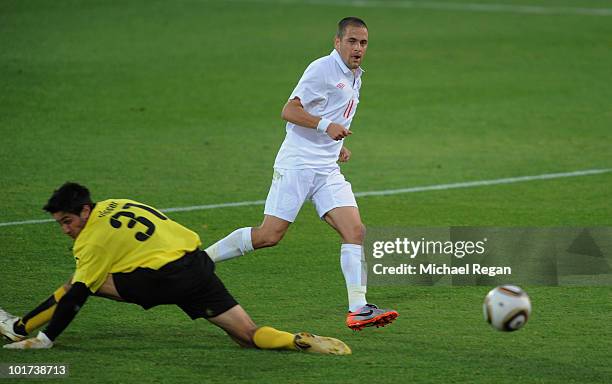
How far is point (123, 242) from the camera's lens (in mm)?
8039

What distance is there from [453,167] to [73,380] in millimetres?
8088

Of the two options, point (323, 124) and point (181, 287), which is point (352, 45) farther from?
point (181, 287)

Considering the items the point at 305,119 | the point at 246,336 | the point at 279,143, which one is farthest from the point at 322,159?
the point at 279,143

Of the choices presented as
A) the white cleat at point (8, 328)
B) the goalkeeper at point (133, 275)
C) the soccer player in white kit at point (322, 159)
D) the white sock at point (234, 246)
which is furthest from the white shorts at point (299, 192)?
the white cleat at point (8, 328)

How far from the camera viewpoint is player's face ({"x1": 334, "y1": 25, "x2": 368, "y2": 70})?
30.0 ft

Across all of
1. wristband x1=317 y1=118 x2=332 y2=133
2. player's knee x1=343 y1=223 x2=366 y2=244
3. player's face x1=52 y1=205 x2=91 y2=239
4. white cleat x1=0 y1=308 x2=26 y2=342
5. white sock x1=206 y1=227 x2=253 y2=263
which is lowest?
white cleat x1=0 y1=308 x2=26 y2=342

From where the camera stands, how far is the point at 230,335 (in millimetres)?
8336

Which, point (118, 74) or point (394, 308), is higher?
point (118, 74)

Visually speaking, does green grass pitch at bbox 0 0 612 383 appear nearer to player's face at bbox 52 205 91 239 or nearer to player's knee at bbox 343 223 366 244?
player's knee at bbox 343 223 366 244

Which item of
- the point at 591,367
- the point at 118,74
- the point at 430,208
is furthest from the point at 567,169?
the point at 118,74

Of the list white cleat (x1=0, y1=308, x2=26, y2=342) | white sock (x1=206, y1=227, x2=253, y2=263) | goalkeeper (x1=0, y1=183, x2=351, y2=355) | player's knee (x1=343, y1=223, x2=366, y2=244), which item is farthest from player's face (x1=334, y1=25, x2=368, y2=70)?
white cleat (x1=0, y1=308, x2=26, y2=342)

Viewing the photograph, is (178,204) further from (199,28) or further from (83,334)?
(199,28)

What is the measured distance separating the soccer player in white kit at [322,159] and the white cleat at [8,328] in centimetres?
188

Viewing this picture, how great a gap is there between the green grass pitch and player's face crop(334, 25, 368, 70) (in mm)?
1977
